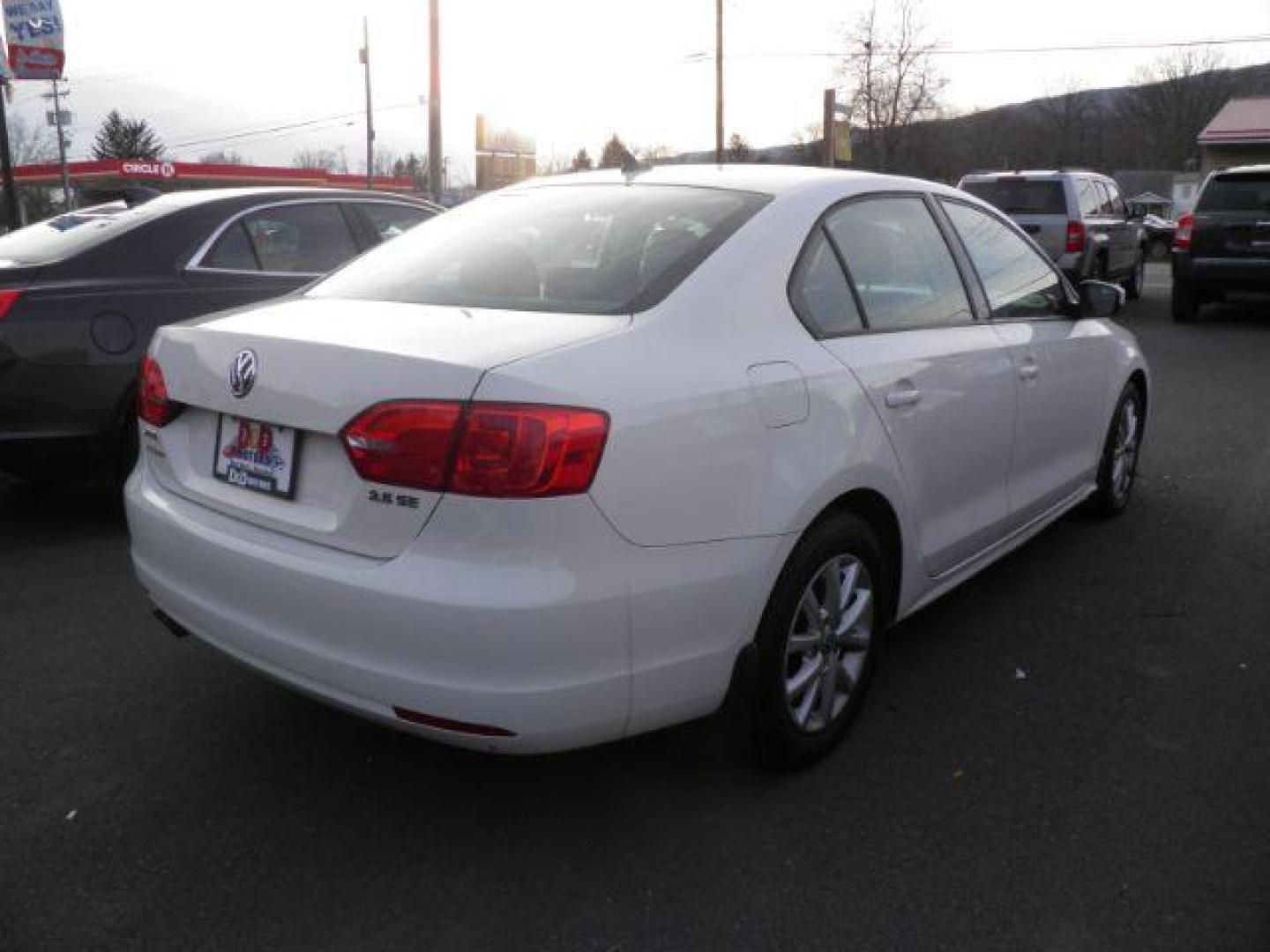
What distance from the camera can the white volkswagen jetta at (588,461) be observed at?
88.8 inches

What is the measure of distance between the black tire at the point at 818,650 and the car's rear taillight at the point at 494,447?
71cm

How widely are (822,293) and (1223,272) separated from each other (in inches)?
461

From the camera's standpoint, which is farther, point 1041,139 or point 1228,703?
point 1041,139

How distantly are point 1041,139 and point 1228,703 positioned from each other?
7670 centimetres

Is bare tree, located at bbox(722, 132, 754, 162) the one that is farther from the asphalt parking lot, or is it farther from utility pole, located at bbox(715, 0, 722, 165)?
the asphalt parking lot

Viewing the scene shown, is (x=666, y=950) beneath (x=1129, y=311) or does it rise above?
beneath

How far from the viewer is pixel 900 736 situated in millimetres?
3217

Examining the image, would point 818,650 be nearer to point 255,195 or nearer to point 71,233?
point 255,195

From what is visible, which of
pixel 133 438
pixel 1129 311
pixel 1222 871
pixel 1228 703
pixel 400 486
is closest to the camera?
pixel 400 486

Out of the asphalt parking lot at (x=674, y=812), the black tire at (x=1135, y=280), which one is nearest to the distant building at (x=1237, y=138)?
the black tire at (x=1135, y=280)

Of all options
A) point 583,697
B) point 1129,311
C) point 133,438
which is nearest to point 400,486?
point 583,697

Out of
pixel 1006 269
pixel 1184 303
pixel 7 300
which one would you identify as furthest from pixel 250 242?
pixel 1184 303

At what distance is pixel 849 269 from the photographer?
3.21 meters

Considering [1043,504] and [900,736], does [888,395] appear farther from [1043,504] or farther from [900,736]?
[1043,504]
